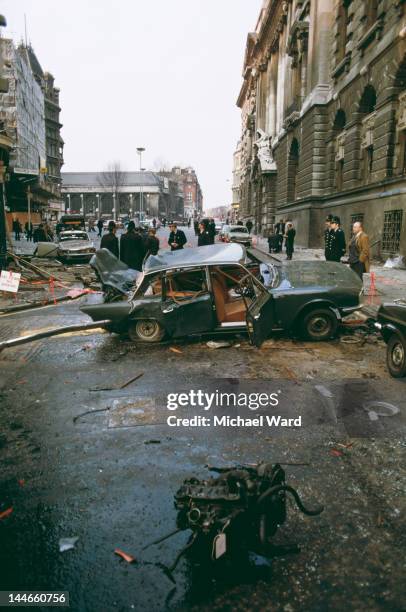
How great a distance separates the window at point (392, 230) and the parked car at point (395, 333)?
11896mm

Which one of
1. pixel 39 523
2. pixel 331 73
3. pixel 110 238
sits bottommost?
pixel 39 523

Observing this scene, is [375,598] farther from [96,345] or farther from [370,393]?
[96,345]

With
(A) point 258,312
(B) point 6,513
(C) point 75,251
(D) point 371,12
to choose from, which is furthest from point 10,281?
(D) point 371,12

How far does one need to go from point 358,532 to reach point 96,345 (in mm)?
5664

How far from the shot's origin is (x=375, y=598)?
249 cm

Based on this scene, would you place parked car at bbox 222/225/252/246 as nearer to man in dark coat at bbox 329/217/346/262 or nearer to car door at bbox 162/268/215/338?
man in dark coat at bbox 329/217/346/262

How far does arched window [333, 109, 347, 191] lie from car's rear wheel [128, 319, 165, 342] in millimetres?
19750

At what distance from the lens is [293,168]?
33688 mm

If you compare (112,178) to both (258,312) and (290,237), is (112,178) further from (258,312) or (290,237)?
(258,312)

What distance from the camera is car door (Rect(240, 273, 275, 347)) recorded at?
6.34 meters

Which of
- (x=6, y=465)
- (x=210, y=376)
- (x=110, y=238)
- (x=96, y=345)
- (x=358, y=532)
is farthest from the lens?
(x=110, y=238)

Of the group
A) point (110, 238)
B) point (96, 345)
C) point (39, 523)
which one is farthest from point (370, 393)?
point (110, 238)

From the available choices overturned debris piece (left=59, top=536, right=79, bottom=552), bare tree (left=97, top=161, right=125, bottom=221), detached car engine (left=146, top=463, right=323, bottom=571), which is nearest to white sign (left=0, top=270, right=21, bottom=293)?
overturned debris piece (left=59, top=536, right=79, bottom=552)

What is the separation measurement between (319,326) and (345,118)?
20.0 metres
